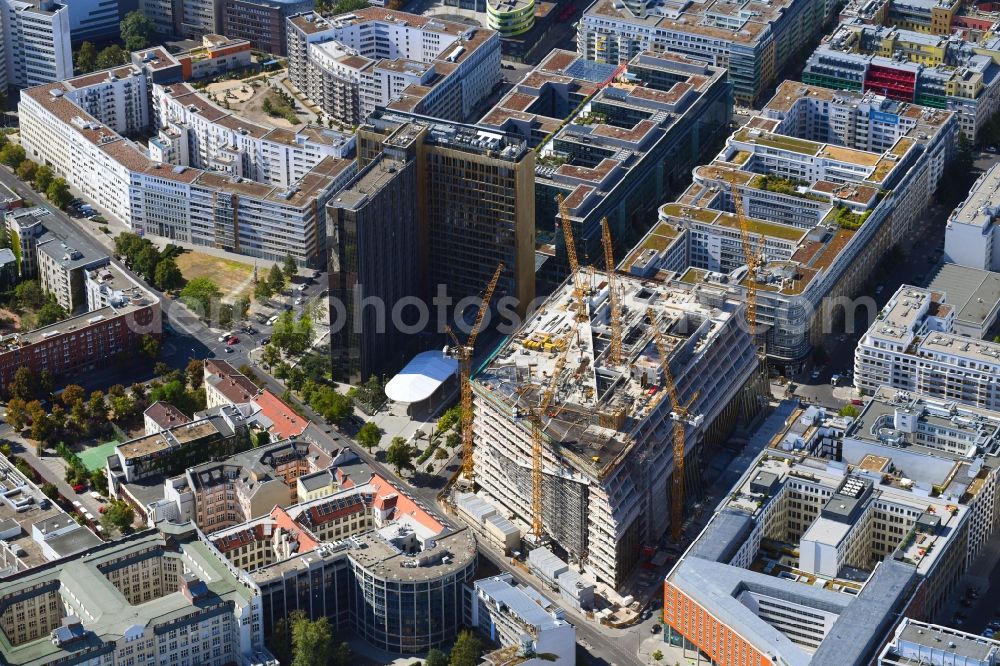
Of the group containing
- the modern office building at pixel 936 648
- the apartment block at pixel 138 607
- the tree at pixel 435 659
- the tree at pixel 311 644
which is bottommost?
the tree at pixel 435 659

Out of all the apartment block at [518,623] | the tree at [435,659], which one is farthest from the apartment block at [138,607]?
the apartment block at [518,623]

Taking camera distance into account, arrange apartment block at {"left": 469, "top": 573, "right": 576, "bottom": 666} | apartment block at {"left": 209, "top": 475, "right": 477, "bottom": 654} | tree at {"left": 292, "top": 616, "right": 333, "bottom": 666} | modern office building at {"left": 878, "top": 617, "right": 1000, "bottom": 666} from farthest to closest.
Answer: apartment block at {"left": 209, "top": 475, "right": 477, "bottom": 654} < tree at {"left": 292, "top": 616, "right": 333, "bottom": 666} < apartment block at {"left": 469, "top": 573, "right": 576, "bottom": 666} < modern office building at {"left": 878, "top": 617, "right": 1000, "bottom": 666}

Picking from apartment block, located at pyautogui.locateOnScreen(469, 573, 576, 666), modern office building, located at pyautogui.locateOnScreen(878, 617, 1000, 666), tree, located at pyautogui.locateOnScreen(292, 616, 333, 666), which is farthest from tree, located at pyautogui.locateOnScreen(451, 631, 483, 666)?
modern office building, located at pyautogui.locateOnScreen(878, 617, 1000, 666)

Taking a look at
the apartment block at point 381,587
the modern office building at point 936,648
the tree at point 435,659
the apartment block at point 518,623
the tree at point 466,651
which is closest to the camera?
the modern office building at point 936,648

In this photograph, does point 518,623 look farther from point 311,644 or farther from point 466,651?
point 311,644

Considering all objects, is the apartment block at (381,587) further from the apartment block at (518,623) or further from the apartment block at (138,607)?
the apartment block at (138,607)

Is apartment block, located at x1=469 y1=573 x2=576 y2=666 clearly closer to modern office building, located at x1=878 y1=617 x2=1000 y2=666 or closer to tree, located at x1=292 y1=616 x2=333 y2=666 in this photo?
tree, located at x1=292 y1=616 x2=333 y2=666

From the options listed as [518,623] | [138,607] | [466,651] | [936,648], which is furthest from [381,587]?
[936,648]
